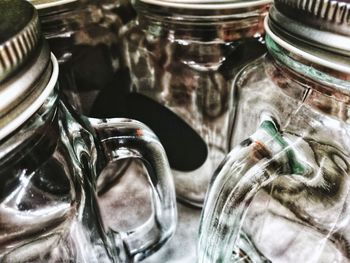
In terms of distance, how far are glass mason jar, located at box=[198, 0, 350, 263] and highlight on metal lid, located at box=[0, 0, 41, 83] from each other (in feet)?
0.42

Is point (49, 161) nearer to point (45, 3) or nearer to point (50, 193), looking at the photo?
point (50, 193)

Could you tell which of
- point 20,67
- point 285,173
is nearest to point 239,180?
point 285,173

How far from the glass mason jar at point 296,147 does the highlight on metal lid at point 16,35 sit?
0.42 ft

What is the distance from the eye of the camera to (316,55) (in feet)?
0.69

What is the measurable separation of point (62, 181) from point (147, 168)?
8cm

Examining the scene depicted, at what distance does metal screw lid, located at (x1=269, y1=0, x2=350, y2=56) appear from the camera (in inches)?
7.6

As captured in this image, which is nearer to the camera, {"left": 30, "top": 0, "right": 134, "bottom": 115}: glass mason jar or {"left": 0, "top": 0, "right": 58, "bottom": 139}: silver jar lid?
{"left": 0, "top": 0, "right": 58, "bottom": 139}: silver jar lid

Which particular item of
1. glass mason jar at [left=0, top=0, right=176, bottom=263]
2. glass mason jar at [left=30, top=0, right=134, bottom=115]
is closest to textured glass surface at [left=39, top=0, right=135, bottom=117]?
glass mason jar at [left=30, top=0, right=134, bottom=115]

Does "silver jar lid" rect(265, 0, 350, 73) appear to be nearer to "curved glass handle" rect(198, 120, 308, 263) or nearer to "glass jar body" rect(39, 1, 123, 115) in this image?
"curved glass handle" rect(198, 120, 308, 263)

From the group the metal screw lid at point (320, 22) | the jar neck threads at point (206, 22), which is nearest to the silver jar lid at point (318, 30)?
the metal screw lid at point (320, 22)

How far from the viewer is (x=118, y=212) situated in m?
0.42

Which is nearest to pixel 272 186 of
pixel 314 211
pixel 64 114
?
pixel 314 211

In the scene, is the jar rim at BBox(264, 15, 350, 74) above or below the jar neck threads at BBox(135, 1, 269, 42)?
above

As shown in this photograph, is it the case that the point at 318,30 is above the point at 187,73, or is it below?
above
